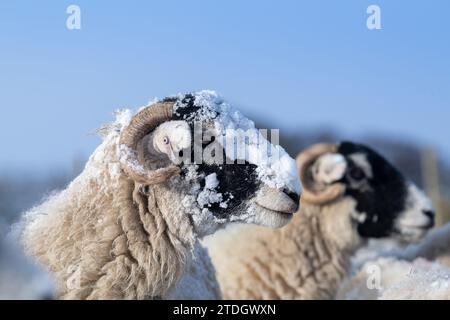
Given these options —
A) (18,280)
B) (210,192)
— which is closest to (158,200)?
(210,192)

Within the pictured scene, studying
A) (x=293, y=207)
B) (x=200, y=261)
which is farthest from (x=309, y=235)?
(x=293, y=207)

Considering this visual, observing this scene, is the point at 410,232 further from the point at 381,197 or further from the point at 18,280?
the point at 18,280

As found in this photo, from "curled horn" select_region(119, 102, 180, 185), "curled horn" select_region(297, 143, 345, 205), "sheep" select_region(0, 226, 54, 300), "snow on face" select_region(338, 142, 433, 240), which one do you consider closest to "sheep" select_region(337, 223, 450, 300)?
"snow on face" select_region(338, 142, 433, 240)

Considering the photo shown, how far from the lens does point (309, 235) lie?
620 centimetres

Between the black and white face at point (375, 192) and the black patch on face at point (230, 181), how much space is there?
8.42 feet

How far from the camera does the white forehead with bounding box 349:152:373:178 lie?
6242 millimetres

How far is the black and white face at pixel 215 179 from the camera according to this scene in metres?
3.74

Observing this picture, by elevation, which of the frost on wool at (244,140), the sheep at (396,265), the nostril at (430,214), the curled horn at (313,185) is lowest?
the sheep at (396,265)

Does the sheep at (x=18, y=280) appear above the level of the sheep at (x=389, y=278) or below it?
above


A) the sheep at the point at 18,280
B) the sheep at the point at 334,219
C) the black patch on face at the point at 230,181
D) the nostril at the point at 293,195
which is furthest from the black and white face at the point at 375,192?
the sheep at the point at 18,280

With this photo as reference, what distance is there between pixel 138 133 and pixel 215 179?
49 centimetres

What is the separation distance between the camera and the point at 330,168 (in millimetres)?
6238

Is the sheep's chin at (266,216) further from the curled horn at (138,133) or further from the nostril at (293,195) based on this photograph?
the curled horn at (138,133)
